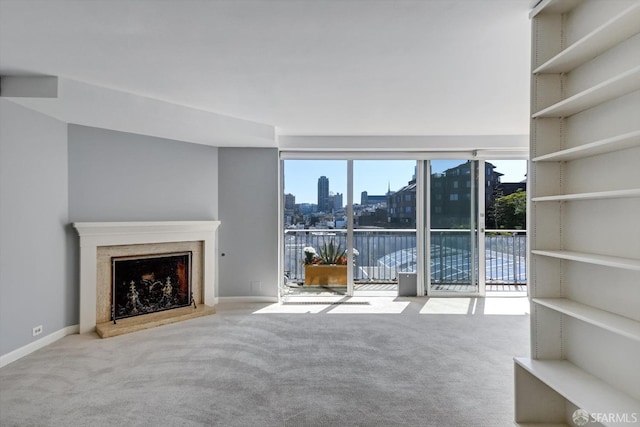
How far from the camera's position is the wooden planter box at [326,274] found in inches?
206

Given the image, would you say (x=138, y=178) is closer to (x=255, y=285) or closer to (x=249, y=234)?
(x=249, y=234)

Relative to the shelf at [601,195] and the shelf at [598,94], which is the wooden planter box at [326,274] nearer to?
the shelf at [601,195]

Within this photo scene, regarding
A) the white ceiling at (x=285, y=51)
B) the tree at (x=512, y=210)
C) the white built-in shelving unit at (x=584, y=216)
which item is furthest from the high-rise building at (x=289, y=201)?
the white built-in shelving unit at (x=584, y=216)

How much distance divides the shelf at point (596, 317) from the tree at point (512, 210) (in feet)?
12.3

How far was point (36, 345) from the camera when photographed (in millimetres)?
3107

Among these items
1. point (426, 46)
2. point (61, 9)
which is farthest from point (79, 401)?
point (426, 46)

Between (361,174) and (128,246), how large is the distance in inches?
129

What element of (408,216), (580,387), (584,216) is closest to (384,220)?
(408,216)

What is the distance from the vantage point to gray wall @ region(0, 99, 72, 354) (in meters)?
2.83

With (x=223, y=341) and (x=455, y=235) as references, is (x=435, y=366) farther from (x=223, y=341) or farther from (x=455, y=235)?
(x=455, y=235)

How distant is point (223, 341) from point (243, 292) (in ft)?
4.69

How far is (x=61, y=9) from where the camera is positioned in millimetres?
1815

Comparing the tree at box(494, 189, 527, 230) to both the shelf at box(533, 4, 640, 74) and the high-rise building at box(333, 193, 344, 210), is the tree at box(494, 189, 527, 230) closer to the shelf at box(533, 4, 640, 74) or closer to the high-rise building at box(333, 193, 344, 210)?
the high-rise building at box(333, 193, 344, 210)

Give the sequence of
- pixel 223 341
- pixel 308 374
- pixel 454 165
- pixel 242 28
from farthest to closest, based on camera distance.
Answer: pixel 454 165, pixel 223 341, pixel 308 374, pixel 242 28
